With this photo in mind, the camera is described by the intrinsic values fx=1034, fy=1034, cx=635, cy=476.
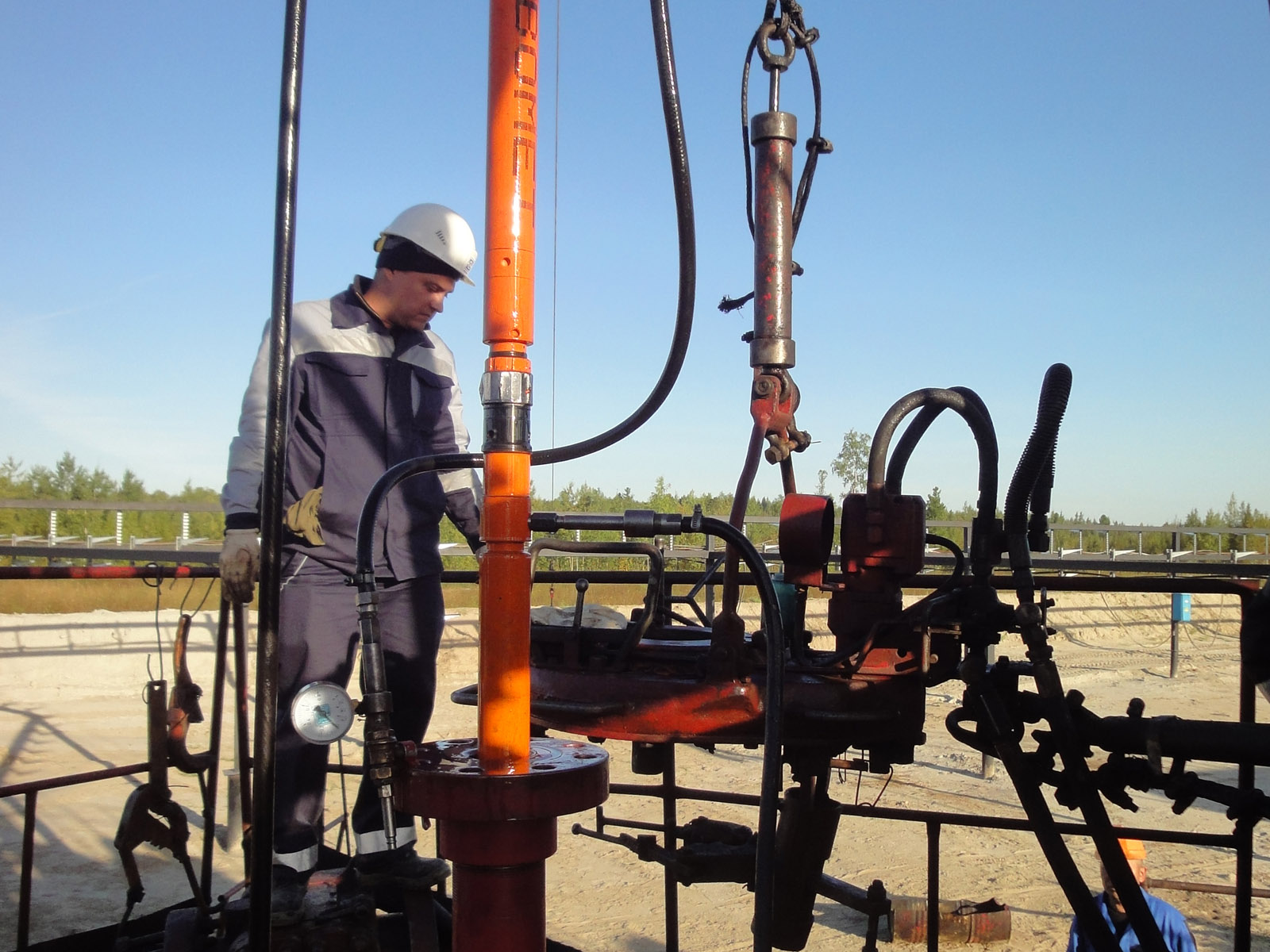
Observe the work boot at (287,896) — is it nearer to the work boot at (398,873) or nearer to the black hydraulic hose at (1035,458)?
the work boot at (398,873)

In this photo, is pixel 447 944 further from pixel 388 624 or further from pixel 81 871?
pixel 81 871

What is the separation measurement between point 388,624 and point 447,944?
2.50 ft

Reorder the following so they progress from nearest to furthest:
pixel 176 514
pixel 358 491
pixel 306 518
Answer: pixel 306 518, pixel 358 491, pixel 176 514

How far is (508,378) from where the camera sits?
1.43 meters

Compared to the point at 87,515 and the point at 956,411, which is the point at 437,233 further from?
the point at 87,515

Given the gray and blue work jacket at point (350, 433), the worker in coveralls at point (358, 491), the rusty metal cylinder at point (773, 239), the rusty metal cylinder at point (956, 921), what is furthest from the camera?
the rusty metal cylinder at point (956, 921)

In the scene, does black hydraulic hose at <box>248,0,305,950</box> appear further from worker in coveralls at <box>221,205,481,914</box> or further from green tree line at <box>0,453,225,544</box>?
green tree line at <box>0,453,225,544</box>

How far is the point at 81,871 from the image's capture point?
5.55 metres

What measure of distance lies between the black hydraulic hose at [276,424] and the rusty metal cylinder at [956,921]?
440 centimetres

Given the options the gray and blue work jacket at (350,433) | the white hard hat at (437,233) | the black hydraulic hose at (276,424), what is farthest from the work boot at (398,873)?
the white hard hat at (437,233)

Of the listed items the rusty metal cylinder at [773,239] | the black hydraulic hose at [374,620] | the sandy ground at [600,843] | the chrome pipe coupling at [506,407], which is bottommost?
the sandy ground at [600,843]

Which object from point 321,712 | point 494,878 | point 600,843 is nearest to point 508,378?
point 494,878

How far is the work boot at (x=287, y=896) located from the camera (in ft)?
6.08

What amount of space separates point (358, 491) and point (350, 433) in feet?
0.49
